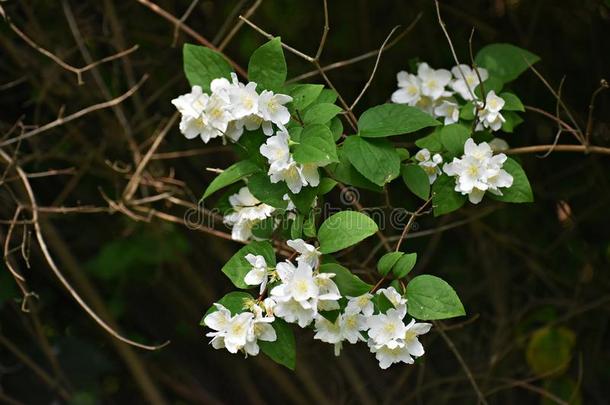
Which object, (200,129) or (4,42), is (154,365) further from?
(200,129)

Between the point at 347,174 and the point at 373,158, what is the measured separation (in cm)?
5

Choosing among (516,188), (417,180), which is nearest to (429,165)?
(417,180)

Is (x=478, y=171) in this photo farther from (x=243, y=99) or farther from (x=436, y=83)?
(x=243, y=99)

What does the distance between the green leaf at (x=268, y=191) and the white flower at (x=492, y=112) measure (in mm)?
397

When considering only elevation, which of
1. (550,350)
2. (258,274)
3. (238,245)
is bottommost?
(550,350)

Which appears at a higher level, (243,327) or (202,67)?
(202,67)

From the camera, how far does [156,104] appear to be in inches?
92.0

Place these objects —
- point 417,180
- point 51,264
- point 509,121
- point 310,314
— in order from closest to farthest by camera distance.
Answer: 1. point 310,314
2. point 417,180
3. point 509,121
4. point 51,264

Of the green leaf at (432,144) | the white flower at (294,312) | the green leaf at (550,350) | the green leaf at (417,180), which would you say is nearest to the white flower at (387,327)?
the white flower at (294,312)

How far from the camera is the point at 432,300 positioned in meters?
1.13

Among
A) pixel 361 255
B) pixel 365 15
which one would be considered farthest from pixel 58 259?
pixel 365 15

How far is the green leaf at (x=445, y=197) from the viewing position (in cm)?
125

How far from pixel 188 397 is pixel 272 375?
34cm

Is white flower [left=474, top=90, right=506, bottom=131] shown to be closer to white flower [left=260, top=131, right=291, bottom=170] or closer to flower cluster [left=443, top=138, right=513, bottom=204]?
flower cluster [left=443, top=138, right=513, bottom=204]
